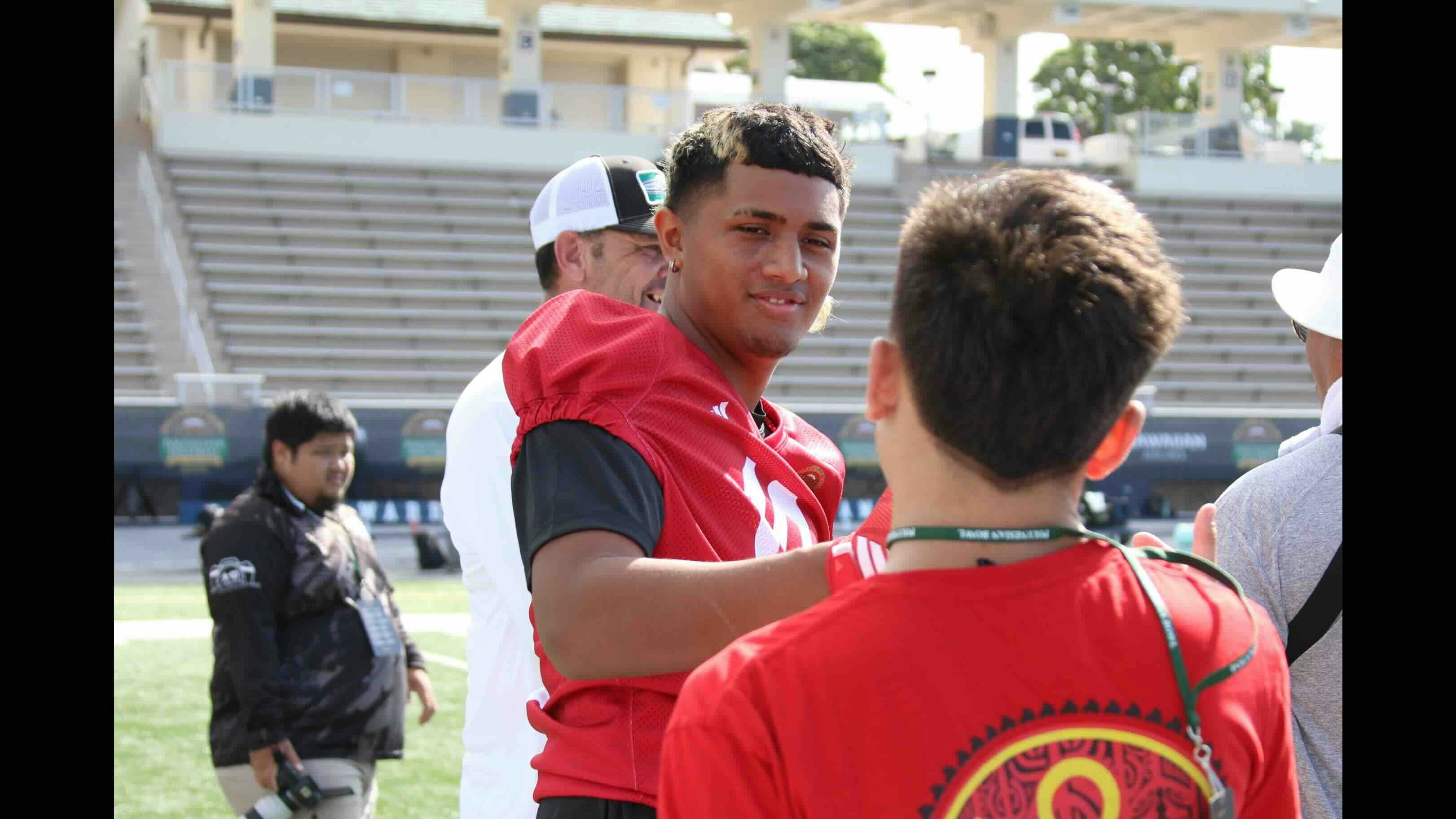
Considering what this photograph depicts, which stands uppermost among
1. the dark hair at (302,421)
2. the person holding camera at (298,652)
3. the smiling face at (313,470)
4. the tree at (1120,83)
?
the tree at (1120,83)

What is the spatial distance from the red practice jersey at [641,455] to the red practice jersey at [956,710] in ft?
1.54

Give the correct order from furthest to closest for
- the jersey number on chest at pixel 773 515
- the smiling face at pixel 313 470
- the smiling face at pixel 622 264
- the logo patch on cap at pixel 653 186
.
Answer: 1. the smiling face at pixel 313 470
2. the smiling face at pixel 622 264
3. the logo patch on cap at pixel 653 186
4. the jersey number on chest at pixel 773 515

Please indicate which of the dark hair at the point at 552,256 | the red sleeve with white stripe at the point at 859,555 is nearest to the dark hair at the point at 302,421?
the dark hair at the point at 552,256

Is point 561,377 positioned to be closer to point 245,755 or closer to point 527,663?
point 527,663

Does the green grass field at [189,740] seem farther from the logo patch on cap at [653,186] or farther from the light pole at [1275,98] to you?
the light pole at [1275,98]

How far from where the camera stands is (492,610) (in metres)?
2.78

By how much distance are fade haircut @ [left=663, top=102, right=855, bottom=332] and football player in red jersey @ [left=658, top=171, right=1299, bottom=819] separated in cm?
66

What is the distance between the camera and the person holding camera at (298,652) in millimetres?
4570

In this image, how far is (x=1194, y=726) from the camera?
1347 millimetres

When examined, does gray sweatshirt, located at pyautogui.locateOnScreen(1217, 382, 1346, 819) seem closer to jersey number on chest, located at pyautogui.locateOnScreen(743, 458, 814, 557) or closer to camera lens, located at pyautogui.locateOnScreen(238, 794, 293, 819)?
jersey number on chest, located at pyautogui.locateOnScreen(743, 458, 814, 557)

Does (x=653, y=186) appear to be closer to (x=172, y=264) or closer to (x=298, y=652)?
(x=298, y=652)

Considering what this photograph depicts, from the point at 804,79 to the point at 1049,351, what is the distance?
53226 millimetres

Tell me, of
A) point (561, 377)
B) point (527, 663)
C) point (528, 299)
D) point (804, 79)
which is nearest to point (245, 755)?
point (527, 663)

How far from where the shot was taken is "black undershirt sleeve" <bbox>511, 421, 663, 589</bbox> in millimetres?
1706
